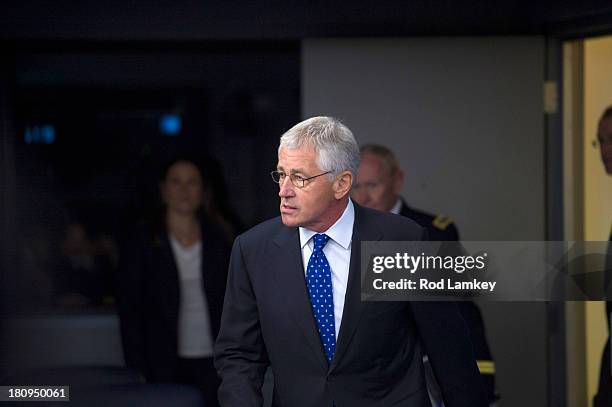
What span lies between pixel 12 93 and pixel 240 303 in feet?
9.36

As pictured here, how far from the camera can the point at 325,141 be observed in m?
2.79

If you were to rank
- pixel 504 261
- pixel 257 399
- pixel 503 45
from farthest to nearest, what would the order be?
pixel 503 45 → pixel 504 261 → pixel 257 399

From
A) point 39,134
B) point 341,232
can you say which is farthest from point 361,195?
point 39,134

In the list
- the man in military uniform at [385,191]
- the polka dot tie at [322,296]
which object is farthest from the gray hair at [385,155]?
the polka dot tie at [322,296]

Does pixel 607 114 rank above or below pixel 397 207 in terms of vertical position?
above

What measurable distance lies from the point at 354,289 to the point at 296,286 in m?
0.14

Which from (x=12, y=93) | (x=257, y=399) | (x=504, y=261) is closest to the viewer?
(x=257, y=399)

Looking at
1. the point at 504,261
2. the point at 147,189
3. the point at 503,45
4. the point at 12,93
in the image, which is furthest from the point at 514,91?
the point at 12,93

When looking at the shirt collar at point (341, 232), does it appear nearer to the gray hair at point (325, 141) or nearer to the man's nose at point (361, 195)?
the gray hair at point (325, 141)

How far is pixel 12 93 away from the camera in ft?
17.5

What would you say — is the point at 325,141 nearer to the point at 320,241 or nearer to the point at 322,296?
the point at 320,241

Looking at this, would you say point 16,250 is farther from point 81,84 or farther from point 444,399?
point 444,399

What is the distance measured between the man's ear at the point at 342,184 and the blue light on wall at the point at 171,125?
9.22 ft

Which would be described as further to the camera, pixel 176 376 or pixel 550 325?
pixel 550 325
